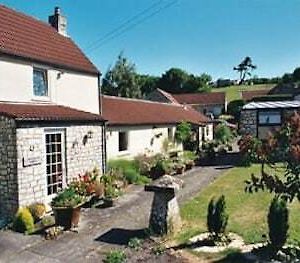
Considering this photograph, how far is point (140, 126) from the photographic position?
923 inches

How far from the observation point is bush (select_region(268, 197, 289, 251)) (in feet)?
28.1

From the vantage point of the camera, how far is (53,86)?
55.0ft

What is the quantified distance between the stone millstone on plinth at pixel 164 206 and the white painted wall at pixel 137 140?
30.5 ft

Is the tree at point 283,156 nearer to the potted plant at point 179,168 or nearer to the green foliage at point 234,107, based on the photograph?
the potted plant at point 179,168

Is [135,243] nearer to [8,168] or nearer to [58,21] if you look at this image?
[8,168]

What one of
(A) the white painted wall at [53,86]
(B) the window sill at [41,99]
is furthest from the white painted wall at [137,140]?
(B) the window sill at [41,99]

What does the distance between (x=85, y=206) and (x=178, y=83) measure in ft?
244

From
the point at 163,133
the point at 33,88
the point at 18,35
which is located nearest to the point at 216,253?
the point at 33,88

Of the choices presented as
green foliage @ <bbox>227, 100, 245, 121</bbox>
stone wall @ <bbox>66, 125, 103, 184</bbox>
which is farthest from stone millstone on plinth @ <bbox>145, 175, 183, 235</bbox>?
green foliage @ <bbox>227, 100, 245, 121</bbox>

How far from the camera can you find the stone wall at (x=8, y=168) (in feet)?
39.9

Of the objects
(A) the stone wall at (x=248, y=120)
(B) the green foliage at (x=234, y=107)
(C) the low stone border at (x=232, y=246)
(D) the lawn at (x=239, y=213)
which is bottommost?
(C) the low stone border at (x=232, y=246)

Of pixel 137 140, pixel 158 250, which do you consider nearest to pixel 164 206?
pixel 158 250

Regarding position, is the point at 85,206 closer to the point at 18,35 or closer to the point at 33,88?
Result: the point at 33,88

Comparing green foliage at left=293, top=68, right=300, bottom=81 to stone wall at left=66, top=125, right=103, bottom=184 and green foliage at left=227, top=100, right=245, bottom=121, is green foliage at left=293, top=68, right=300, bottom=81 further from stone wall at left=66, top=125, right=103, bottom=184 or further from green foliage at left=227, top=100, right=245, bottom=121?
stone wall at left=66, top=125, right=103, bottom=184
